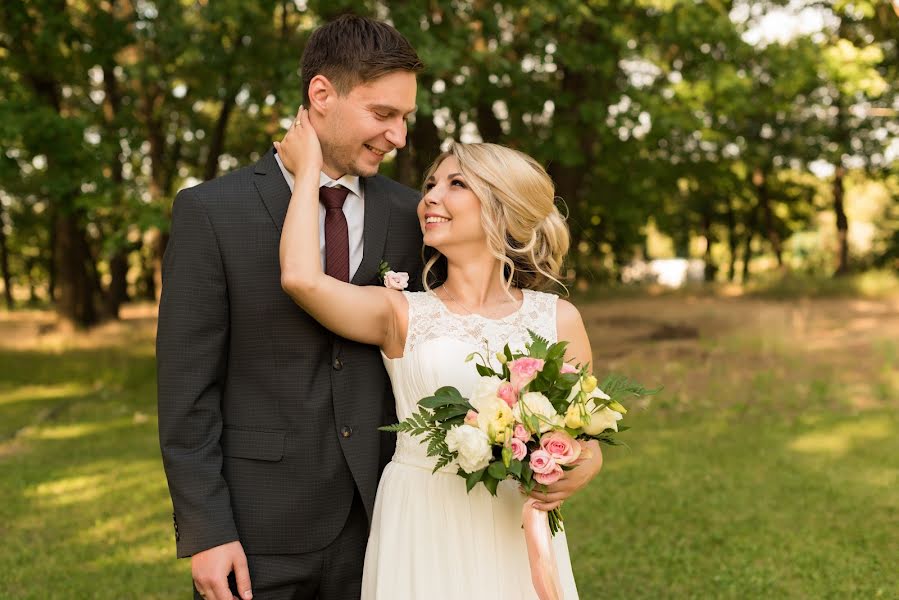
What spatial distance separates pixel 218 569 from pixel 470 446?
924 millimetres

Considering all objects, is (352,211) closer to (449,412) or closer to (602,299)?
(449,412)

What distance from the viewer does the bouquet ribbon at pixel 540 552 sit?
290 cm

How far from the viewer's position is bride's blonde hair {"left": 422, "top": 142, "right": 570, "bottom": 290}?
132 inches

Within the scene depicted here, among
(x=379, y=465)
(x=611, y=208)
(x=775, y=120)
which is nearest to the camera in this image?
(x=379, y=465)

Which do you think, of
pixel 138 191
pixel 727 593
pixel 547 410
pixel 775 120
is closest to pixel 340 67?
pixel 547 410

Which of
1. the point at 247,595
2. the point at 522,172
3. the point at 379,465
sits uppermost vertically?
the point at 522,172

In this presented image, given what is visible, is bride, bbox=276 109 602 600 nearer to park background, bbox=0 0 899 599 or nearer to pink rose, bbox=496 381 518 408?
pink rose, bbox=496 381 518 408

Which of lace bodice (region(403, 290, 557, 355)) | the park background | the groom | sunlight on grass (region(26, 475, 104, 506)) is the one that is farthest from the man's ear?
sunlight on grass (region(26, 475, 104, 506))

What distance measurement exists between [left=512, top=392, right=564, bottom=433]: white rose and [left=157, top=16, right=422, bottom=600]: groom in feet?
2.28

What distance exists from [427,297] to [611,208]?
19.1 meters

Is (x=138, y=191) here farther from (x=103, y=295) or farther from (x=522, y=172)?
(x=103, y=295)

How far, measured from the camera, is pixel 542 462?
106 inches

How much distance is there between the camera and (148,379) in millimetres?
15906

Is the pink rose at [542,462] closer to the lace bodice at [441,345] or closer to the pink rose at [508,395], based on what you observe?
the pink rose at [508,395]
